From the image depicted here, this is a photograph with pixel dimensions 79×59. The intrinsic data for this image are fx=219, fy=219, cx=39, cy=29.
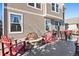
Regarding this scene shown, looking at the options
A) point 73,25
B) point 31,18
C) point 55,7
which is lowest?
point 73,25

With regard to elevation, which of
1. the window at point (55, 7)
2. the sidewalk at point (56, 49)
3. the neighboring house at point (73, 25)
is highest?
the window at point (55, 7)

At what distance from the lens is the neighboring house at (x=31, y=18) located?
13.5 ft

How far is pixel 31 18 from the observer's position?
166 inches

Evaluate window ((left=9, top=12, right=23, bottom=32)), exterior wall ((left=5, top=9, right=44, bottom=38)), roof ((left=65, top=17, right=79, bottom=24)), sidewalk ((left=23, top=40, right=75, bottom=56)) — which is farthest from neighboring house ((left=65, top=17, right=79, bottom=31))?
window ((left=9, top=12, right=23, bottom=32))

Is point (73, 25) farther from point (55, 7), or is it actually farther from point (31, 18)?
point (31, 18)

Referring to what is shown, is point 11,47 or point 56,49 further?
point 56,49

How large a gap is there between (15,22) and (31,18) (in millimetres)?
317

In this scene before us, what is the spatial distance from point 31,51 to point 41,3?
94 centimetres

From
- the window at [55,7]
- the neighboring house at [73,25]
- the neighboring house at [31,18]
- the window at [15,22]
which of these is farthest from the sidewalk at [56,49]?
the window at [55,7]

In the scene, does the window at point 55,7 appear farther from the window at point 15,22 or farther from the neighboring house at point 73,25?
the window at point 15,22

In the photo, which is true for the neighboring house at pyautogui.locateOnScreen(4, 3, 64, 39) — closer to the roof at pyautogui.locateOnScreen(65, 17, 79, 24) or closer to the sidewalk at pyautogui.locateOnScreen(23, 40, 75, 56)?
the roof at pyautogui.locateOnScreen(65, 17, 79, 24)

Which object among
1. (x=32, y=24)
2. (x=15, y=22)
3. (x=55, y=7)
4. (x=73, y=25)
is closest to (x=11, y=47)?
(x=15, y=22)

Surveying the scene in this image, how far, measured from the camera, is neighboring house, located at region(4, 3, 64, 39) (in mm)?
4121

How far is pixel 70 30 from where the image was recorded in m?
4.26
